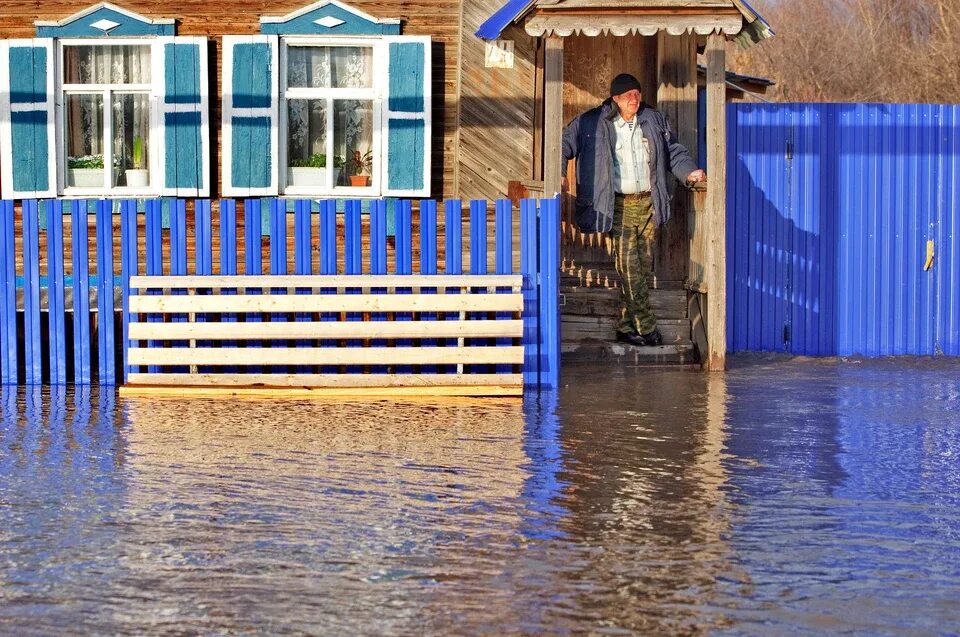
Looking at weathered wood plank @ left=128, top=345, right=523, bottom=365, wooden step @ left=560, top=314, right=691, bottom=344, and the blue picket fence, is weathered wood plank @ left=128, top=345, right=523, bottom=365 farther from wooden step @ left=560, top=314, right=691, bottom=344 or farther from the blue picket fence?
A: wooden step @ left=560, top=314, right=691, bottom=344

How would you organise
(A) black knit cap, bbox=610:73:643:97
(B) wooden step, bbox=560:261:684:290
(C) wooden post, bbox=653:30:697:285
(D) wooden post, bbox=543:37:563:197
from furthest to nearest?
(B) wooden step, bbox=560:261:684:290 → (C) wooden post, bbox=653:30:697:285 → (A) black knit cap, bbox=610:73:643:97 → (D) wooden post, bbox=543:37:563:197

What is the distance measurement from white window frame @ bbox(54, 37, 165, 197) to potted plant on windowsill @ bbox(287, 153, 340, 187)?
1.14m

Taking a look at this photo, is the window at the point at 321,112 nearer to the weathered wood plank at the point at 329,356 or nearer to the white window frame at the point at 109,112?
the white window frame at the point at 109,112

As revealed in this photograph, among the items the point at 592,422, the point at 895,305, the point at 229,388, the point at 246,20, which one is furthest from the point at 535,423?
the point at 246,20

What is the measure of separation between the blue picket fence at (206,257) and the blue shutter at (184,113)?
2.13m

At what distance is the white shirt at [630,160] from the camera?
42.5ft

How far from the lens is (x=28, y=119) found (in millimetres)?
14383

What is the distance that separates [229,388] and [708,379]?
3529 millimetres

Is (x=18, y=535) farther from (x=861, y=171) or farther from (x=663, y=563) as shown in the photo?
(x=861, y=171)

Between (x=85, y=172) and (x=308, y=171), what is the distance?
6.48ft

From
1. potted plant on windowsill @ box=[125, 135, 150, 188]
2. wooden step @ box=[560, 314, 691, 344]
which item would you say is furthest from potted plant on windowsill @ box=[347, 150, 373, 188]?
wooden step @ box=[560, 314, 691, 344]

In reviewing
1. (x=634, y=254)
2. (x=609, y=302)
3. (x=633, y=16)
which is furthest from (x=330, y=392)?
(x=633, y=16)

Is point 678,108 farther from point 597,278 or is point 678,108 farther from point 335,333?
point 335,333

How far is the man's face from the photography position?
12828 mm
